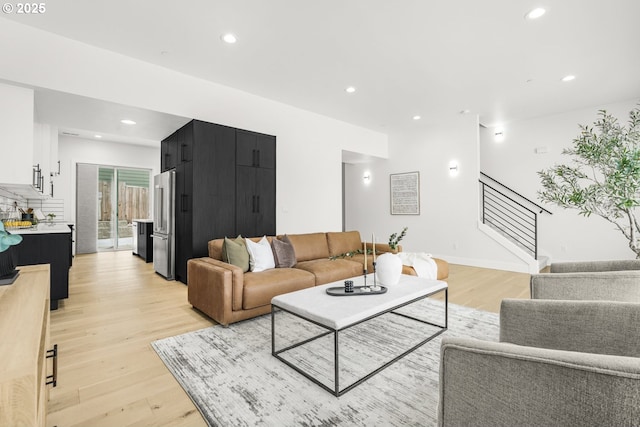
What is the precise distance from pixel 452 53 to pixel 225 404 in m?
4.10

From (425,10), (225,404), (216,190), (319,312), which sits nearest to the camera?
(225,404)

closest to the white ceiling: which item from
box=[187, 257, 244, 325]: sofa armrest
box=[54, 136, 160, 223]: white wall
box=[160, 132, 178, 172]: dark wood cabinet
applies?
Result: box=[160, 132, 178, 172]: dark wood cabinet

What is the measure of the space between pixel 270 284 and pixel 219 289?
19.2 inches

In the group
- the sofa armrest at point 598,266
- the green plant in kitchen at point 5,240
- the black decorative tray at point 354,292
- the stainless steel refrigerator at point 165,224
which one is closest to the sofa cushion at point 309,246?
the black decorative tray at point 354,292

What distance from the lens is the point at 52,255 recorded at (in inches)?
127

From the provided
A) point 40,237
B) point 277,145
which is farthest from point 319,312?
point 277,145

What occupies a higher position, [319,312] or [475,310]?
[319,312]

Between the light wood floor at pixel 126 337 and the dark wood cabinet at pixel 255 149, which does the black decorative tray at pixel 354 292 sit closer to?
the light wood floor at pixel 126 337

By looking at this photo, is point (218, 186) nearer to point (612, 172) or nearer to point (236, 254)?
point (236, 254)

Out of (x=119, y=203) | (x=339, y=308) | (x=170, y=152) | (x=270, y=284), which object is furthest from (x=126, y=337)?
(x=119, y=203)

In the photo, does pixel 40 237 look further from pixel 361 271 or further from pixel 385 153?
pixel 385 153

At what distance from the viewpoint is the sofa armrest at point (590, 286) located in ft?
5.43

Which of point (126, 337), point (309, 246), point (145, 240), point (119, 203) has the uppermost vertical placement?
point (119, 203)

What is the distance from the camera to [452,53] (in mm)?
3607
